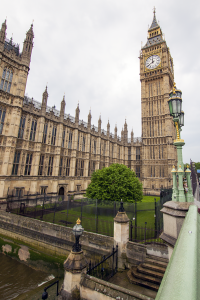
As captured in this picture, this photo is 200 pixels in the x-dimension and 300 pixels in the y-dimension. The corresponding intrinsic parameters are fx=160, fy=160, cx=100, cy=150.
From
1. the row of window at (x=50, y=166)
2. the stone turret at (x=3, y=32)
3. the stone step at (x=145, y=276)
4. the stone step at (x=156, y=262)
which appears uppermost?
the stone turret at (x=3, y=32)

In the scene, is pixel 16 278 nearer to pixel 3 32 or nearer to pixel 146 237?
pixel 146 237

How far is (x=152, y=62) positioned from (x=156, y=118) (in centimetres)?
1791

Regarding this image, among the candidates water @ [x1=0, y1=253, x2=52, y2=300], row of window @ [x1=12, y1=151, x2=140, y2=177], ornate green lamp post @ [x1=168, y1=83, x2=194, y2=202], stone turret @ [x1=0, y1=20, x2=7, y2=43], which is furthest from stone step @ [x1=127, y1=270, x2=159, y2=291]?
stone turret @ [x1=0, y1=20, x2=7, y2=43]

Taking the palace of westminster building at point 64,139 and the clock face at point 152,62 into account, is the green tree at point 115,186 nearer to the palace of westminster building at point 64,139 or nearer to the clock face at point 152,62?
the palace of westminster building at point 64,139

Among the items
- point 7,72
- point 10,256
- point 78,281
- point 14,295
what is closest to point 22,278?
point 14,295

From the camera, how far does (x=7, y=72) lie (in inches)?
872

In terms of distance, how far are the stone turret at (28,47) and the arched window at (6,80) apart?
3.18m

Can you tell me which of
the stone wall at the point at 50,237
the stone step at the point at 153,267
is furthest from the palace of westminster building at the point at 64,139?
the stone step at the point at 153,267

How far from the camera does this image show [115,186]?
18.5 m

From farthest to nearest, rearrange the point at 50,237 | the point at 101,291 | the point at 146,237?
the point at 50,237, the point at 146,237, the point at 101,291

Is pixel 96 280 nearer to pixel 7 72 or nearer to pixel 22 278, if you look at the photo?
pixel 22 278

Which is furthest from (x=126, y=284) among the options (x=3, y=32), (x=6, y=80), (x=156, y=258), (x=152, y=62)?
(x=152, y=62)

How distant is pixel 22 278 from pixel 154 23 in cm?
7306

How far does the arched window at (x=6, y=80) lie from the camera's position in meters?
21.6
